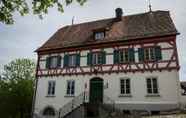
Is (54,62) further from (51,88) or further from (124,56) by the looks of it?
(124,56)

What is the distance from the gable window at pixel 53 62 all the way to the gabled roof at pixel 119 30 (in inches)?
47.4

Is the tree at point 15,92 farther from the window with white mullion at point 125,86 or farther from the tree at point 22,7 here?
the tree at point 22,7

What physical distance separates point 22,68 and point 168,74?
99.4 ft

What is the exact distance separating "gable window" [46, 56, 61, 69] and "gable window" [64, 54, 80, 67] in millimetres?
936

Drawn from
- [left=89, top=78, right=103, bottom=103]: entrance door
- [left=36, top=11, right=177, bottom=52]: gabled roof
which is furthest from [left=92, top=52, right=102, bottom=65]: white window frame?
[left=89, top=78, right=103, bottom=103]: entrance door

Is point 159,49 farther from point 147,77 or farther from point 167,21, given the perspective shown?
point 167,21

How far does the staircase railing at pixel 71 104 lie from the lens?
782 inches

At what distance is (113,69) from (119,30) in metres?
5.05

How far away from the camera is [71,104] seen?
65.9 ft

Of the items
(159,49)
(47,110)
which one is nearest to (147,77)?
(159,49)

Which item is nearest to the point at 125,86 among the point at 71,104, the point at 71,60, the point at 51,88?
the point at 71,104

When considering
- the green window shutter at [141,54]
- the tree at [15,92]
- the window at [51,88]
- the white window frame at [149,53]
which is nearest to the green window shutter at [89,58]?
the window at [51,88]

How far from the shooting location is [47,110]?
21828 millimetres

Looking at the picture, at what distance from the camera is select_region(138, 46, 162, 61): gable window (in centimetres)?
1832
